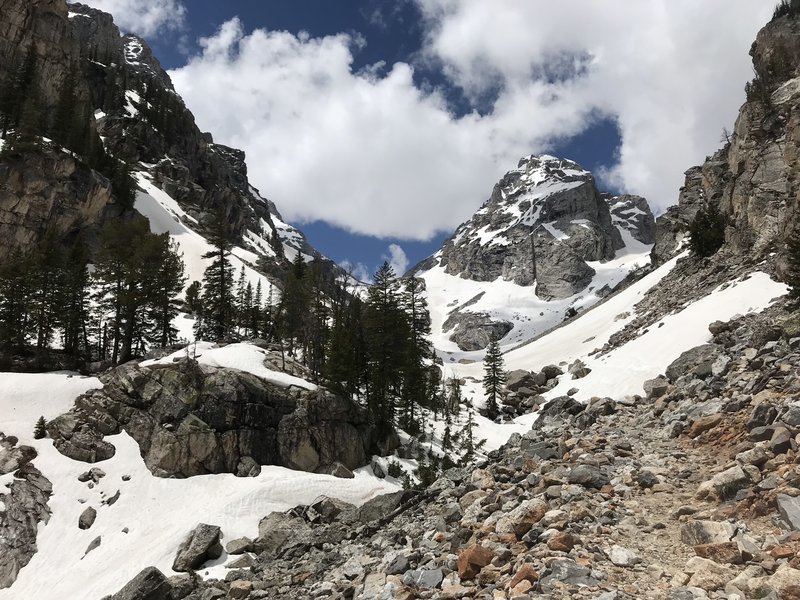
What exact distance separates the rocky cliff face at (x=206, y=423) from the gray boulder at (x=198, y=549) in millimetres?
7086

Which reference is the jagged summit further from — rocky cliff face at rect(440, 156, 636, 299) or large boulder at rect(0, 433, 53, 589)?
large boulder at rect(0, 433, 53, 589)

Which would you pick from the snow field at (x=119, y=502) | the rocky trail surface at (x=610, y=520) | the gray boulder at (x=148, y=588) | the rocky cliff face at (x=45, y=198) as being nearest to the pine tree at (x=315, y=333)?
the snow field at (x=119, y=502)

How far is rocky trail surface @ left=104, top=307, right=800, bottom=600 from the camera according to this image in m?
6.65

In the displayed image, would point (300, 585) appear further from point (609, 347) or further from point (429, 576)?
point (609, 347)

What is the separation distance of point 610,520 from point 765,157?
49404 millimetres

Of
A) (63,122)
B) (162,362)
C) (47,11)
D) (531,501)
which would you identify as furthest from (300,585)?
(47,11)

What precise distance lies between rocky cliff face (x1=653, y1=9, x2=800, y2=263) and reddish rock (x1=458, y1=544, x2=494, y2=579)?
29.1 meters

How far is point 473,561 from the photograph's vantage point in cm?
850

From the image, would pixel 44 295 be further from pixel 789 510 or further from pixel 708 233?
pixel 708 233

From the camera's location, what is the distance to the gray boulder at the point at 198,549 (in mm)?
17875

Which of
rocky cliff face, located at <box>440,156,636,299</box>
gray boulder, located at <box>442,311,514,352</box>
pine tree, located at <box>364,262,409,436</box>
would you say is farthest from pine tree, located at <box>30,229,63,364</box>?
rocky cliff face, located at <box>440,156,636,299</box>

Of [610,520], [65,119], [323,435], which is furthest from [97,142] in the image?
[610,520]

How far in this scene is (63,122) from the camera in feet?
219

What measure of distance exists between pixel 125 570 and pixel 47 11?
8984 centimetres
